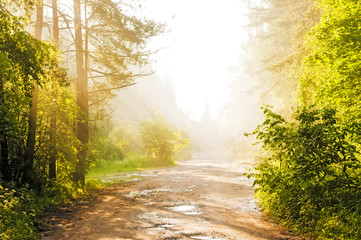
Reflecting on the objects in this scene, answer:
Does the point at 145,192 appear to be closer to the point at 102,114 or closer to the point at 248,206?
the point at 248,206

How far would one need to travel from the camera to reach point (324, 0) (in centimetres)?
905

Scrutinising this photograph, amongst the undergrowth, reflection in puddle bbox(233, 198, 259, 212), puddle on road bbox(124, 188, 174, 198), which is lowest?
reflection in puddle bbox(233, 198, 259, 212)

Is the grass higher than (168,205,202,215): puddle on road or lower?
higher

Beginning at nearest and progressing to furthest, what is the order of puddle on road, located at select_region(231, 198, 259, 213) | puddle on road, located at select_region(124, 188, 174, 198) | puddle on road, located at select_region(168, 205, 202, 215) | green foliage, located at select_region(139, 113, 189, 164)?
1. puddle on road, located at select_region(168, 205, 202, 215)
2. puddle on road, located at select_region(231, 198, 259, 213)
3. puddle on road, located at select_region(124, 188, 174, 198)
4. green foliage, located at select_region(139, 113, 189, 164)

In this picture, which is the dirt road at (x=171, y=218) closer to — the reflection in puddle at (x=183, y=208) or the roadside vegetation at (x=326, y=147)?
the reflection in puddle at (x=183, y=208)

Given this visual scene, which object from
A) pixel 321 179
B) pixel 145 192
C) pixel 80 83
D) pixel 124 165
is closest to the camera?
pixel 321 179

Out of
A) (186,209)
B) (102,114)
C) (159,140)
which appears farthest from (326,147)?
(159,140)

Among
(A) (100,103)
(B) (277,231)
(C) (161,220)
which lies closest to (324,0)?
(B) (277,231)

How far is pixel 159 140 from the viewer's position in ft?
103

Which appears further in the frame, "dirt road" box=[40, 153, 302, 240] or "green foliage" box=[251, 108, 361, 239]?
"dirt road" box=[40, 153, 302, 240]

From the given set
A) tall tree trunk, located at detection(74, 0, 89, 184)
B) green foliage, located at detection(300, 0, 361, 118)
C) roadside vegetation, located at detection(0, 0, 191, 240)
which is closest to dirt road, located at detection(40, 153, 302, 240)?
roadside vegetation, located at detection(0, 0, 191, 240)

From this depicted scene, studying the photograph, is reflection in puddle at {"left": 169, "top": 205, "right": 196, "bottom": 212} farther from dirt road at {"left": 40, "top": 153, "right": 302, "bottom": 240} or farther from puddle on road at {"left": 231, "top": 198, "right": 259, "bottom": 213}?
puddle on road at {"left": 231, "top": 198, "right": 259, "bottom": 213}

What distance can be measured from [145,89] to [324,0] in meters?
94.8

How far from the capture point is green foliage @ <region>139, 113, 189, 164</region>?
31641mm
